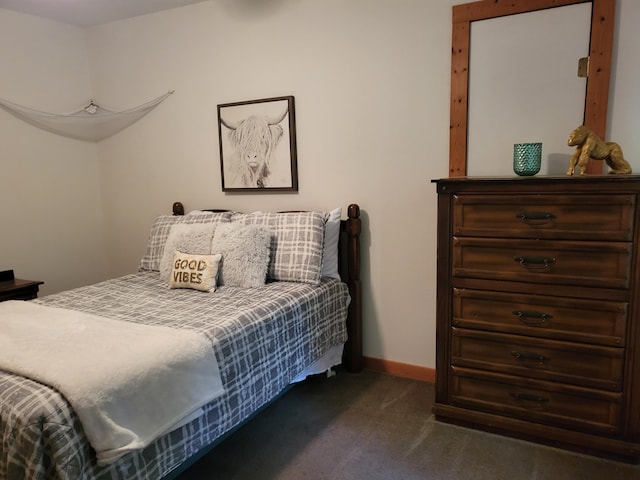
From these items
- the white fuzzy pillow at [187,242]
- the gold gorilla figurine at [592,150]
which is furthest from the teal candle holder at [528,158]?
the white fuzzy pillow at [187,242]

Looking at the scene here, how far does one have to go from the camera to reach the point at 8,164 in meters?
3.10

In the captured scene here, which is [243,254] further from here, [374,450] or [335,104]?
[374,450]

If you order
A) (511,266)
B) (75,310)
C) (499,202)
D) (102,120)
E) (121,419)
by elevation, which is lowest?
(121,419)

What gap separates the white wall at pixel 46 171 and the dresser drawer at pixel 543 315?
299 cm

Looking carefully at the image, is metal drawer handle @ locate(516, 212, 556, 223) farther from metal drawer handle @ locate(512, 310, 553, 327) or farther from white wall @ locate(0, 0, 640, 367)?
white wall @ locate(0, 0, 640, 367)

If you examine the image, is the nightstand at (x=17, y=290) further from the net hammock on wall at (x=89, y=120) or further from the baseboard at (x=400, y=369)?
the baseboard at (x=400, y=369)

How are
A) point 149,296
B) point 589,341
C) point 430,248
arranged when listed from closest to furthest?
point 589,341 < point 149,296 < point 430,248

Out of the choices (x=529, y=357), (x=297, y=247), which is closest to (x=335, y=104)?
(x=297, y=247)

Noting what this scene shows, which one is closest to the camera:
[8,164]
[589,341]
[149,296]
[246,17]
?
[589,341]

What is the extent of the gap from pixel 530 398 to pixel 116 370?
1.72m

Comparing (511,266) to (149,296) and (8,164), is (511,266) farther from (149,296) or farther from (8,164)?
(8,164)

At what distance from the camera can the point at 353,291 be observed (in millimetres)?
2697

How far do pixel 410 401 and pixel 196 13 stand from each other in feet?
9.29

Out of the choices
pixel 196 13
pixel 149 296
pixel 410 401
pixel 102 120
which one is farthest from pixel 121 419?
pixel 102 120
